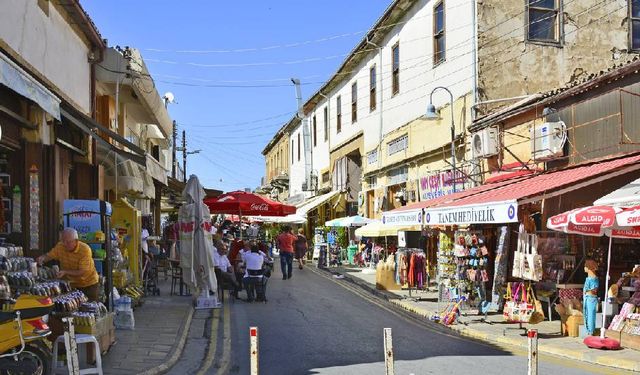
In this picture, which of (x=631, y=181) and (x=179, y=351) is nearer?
(x=179, y=351)

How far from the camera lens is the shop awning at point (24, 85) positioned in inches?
310

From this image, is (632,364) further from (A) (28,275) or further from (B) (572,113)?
(A) (28,275)

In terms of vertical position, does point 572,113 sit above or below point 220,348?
above

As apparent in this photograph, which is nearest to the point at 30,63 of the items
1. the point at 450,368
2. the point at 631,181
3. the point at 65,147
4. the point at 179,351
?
the point at 65,147

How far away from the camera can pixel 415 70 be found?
2308 centimetres

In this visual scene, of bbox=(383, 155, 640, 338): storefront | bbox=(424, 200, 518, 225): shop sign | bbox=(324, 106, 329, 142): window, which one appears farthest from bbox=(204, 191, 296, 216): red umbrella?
bbox=(324, 106, 329, 142): window

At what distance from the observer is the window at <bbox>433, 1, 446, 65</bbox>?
20.7 m

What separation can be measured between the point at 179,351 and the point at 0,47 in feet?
15.7

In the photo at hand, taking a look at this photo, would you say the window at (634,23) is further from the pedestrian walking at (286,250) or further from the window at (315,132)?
the window at (315,132)

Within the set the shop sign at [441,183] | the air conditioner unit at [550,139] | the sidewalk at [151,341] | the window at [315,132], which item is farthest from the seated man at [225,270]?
the window at [315,132]

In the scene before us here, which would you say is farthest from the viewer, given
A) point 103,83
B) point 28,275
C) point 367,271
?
point 367,271

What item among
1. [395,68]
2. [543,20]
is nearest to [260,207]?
[395,68]

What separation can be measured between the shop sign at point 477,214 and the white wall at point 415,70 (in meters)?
6.03

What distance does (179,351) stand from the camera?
30.8 ft
